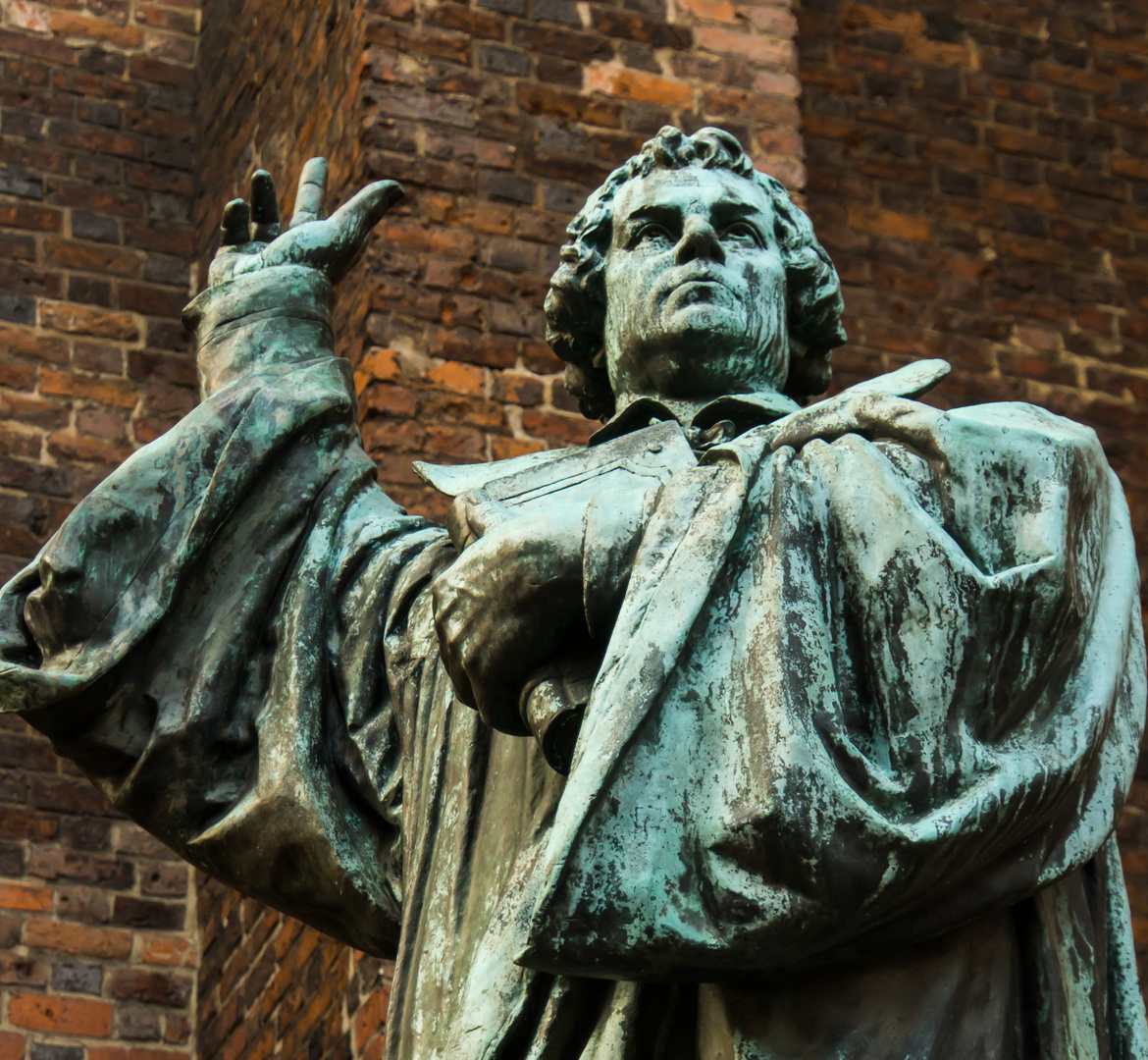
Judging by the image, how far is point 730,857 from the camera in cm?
248

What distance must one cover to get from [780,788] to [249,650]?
1.01 meters

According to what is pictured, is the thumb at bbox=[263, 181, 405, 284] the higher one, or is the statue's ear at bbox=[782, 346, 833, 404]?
the thumb at bbox=[263, 181, 405, 284]

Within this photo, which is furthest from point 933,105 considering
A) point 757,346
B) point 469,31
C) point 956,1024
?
point 956,1024

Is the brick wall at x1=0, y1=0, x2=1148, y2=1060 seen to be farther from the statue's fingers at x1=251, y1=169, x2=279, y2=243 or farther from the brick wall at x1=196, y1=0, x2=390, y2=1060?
the statue's fingers at x1=251, y1=169, x2=279, y2=243

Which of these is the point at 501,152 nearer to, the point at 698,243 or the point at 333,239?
the point at 333,239

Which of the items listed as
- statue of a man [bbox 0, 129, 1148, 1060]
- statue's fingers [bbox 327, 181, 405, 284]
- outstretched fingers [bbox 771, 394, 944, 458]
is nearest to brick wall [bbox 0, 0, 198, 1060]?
statue's fingers [bbox 327, 181, 405, 284]

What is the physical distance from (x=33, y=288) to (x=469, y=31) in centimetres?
209

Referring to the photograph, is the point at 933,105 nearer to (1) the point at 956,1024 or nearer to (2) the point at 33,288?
(2) the point at 33,288

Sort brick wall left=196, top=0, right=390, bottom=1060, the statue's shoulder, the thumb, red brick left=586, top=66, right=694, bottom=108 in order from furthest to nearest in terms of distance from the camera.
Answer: red brick left=586, top=66, right=694, bottom=108 < brick wall left=196, top=0, right=390, bottom=1060 < the thumb < the statue's shoulder

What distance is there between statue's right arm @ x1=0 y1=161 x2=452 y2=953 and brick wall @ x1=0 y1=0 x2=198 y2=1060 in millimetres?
4736

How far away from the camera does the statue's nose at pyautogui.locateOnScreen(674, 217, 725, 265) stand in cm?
319

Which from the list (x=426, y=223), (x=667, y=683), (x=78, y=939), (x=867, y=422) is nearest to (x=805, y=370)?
(x=867, y=422)

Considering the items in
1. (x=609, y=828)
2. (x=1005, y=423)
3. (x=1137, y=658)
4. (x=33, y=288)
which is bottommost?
(x=609, y=828)

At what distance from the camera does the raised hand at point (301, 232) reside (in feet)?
11.7
